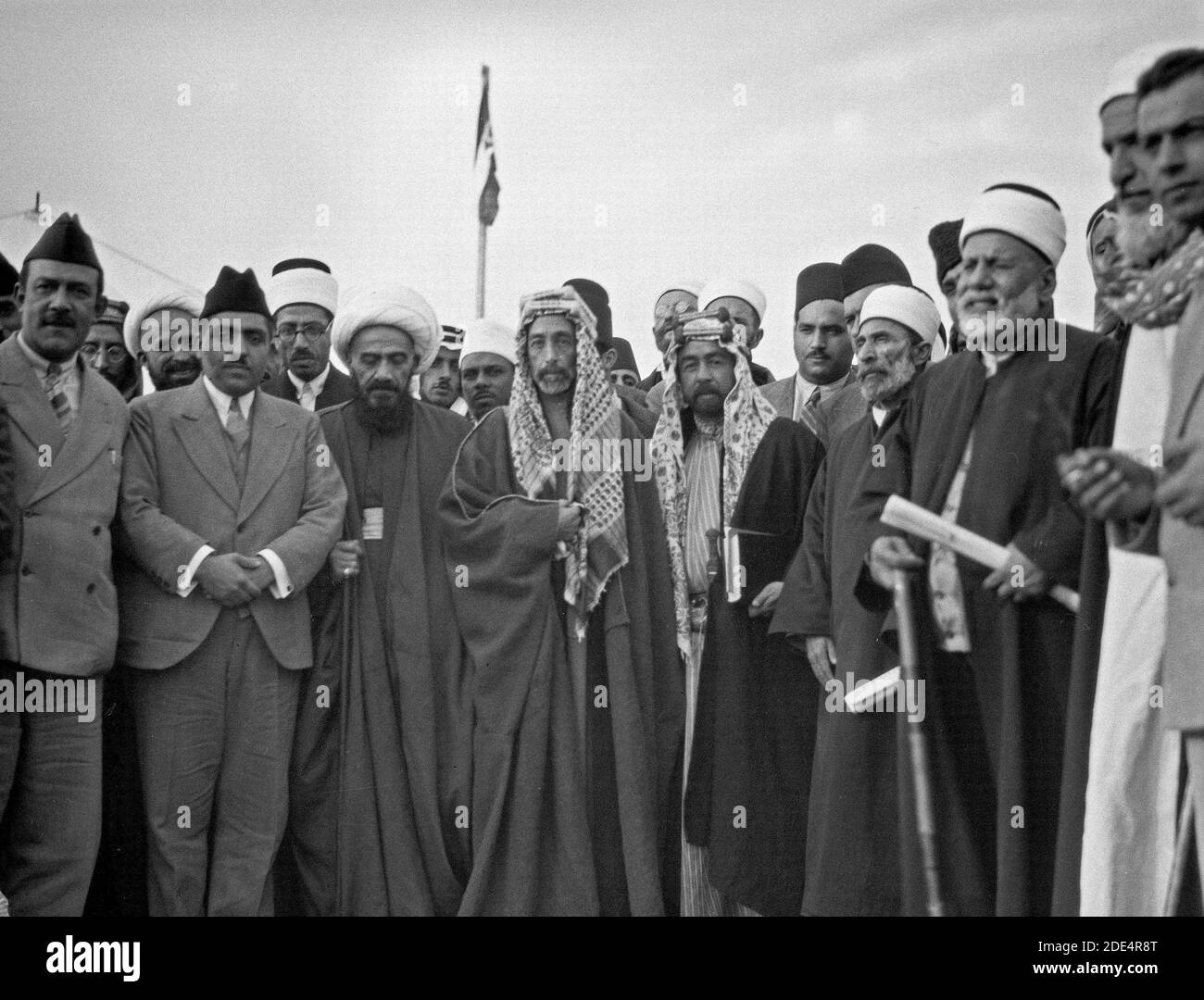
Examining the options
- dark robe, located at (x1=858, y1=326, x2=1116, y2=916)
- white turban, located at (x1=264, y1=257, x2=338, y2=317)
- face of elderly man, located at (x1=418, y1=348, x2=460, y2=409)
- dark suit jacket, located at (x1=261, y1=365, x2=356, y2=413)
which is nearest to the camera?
dark robe, located at (x1=858, y1=326, x2=1116, y2=916)

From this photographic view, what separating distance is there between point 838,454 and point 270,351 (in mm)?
1853

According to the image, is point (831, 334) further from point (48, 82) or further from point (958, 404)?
point (48, 82)

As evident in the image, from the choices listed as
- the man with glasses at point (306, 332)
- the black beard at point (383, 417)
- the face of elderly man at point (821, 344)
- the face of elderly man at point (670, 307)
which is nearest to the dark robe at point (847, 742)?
the face of elderly man at point (821, 344)

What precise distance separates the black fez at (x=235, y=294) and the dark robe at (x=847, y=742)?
1.88m

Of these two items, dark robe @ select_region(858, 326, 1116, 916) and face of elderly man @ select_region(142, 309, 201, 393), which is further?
face of elderly man @ select_region(142, 309, 201, 393)

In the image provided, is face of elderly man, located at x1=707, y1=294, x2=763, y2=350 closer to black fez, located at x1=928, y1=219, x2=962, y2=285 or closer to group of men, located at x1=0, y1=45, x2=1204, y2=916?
group of men, located at x1=0, y1=45, x2=1204, y2=916

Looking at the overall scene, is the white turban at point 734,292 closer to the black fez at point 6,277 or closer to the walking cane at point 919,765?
the walking cane at point 919,765

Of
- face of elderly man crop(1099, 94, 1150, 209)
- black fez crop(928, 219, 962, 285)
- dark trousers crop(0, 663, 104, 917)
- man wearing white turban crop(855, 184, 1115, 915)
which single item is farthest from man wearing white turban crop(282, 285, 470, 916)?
face of elderly man crop(1099, 94, 1150, 209)

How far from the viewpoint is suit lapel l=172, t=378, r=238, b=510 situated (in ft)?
17.3

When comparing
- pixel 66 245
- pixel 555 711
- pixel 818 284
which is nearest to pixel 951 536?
pixel 818 284

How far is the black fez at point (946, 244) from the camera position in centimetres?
519

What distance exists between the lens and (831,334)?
18.6ft

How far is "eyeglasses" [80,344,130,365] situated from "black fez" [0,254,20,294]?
34 centimetres
